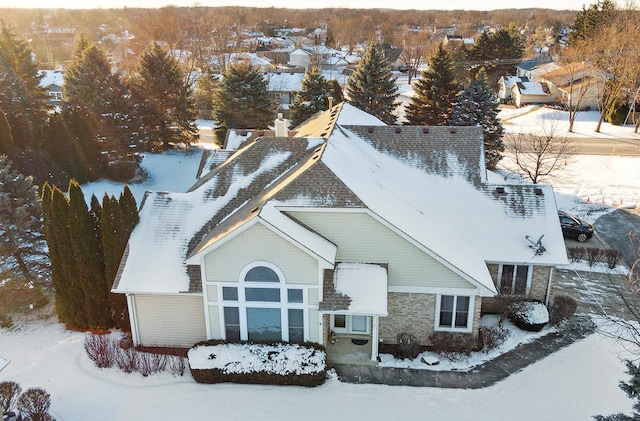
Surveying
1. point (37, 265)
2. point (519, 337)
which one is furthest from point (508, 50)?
point (37, 265)

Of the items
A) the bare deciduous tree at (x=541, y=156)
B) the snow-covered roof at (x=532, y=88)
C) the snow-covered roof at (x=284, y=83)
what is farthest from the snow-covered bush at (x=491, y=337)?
the snow-covered roof at (x=532, y=88)

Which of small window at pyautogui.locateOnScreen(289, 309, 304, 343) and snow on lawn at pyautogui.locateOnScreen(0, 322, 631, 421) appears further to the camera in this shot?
small window at pyautogui.locateOnScreen(289, 309, 304, 343)

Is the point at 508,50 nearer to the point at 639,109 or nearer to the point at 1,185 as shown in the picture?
the point at 639,109

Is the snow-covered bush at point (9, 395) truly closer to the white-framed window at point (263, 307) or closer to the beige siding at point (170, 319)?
the beige siding at point (170, 319)

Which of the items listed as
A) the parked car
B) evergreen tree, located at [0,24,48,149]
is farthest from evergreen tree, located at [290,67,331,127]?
the parked car

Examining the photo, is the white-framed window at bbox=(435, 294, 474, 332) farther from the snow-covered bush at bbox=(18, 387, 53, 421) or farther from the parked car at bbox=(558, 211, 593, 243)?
the snow-covered bush at bbox=(18, 387, 53, 421)

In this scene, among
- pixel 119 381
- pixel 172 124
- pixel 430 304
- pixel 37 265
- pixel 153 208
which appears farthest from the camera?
pixel 172 124

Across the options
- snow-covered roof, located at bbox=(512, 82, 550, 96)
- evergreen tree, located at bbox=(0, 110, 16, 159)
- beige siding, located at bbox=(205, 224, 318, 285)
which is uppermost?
snow-covered roof, located at bbox=(512, 82, 550, 96)

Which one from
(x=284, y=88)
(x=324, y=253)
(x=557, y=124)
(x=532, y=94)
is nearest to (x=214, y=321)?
(x=324, y=253)
